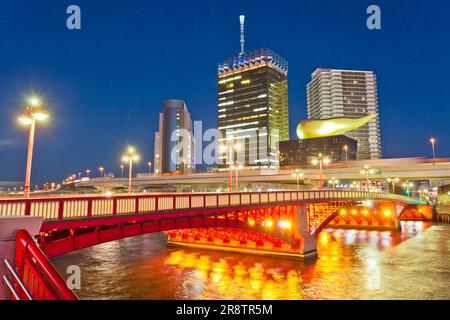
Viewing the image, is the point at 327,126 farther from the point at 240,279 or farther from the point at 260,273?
the point at 240,279

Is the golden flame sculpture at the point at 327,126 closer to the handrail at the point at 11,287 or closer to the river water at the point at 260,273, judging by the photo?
the river water at the point at 260,273

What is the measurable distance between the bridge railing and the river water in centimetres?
801

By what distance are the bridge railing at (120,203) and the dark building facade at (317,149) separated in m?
139

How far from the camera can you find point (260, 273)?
32.7 meters

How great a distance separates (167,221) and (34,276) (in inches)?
593

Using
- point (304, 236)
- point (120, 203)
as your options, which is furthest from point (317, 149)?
point (120, 203)

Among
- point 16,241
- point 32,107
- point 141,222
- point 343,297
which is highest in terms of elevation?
point 32,107

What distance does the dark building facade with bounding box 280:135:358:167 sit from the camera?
167 metres

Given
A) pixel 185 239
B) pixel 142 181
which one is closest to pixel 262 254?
pixel 185 239

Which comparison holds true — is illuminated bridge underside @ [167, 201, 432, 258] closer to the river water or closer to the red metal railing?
the river water
